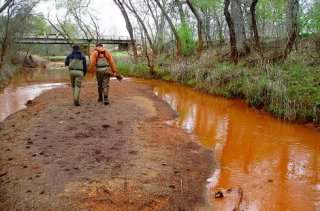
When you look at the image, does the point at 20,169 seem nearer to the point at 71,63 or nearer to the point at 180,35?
the point at 71,63

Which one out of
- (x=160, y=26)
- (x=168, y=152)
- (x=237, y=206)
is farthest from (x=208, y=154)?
(x=160, y=26)

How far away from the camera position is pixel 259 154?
867 cm

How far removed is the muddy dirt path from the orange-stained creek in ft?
1.57

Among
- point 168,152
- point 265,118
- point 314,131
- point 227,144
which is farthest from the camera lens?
point 265,118

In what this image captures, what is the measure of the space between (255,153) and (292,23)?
877 cm

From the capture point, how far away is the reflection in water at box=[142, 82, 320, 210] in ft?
20.6

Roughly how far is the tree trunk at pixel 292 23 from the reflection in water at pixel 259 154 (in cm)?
330

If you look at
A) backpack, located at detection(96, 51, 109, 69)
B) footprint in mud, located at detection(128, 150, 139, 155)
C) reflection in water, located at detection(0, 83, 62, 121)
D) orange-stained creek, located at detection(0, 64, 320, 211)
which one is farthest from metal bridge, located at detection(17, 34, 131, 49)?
footprint in mud, located at detection(128, 150, 139, 155)

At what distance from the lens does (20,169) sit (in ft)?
22.3

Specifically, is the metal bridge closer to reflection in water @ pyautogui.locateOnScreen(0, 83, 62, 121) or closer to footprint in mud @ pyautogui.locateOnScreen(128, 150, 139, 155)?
reflection in water @ pyautogui.locateOnScreen(0, 83, 62, 121)

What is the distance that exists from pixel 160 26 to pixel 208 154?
85.1 ft

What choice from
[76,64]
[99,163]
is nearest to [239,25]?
[76,64]

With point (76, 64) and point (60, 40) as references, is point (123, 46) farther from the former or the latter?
point (76, 64)

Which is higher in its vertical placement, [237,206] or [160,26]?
[160,26]
